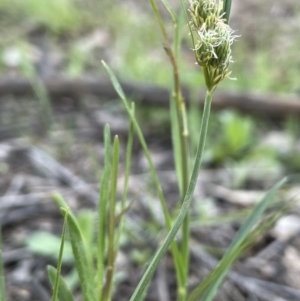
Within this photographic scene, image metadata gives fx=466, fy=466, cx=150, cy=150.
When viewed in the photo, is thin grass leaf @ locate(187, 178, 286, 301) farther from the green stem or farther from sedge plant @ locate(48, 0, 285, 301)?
the green stem

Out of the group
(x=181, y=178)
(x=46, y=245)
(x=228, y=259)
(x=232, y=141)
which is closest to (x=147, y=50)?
(x=232, y=141)

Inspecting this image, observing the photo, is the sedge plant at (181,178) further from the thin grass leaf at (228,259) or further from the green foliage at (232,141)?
the green foliage at (232,141)

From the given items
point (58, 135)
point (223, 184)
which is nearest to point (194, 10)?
point (223, 184)

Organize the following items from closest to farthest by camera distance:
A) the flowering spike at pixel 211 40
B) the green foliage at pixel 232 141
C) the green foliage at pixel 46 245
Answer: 1. the flowering spike at pixel 211 40
2. the green foliage at pixel 46 245
3. the green foliage at pixel 232 141

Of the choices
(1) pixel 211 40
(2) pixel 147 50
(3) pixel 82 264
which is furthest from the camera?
(2) pixel 147 50

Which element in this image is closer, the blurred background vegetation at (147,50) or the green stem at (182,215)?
the green stem at (182,215)

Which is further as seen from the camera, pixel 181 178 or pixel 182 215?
pixel 181 178

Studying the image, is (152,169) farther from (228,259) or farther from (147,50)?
(147,50)

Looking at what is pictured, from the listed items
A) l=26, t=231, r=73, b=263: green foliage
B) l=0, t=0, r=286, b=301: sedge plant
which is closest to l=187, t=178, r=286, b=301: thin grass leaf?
l=0, t=0, r=286, b=301: sedge plant

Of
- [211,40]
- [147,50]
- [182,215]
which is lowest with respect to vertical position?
[182,215]

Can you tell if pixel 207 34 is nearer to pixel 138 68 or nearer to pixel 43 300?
pixel 43 300

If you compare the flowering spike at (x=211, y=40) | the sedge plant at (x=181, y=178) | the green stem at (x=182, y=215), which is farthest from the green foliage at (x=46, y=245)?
the flowering spike at (x=211, y=40)
